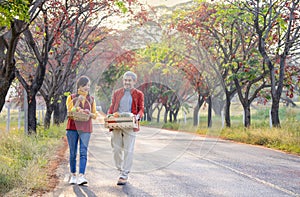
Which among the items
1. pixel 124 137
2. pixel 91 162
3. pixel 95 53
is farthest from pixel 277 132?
pixel 95 53

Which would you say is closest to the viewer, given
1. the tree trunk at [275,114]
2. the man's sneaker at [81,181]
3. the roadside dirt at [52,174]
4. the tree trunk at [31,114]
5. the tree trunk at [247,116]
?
the roadside dirt at [52,174]

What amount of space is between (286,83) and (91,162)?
44.5 feet

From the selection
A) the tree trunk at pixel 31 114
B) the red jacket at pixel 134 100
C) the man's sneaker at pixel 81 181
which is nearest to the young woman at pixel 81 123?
the man's sneaker at pixel 81 181

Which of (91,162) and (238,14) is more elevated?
(238,14)

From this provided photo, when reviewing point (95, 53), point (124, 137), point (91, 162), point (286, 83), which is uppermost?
point (95, 53)

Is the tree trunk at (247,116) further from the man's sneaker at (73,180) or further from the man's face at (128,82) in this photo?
the man's sneaker at (73,180)

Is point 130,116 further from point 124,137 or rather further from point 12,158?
point 12,158

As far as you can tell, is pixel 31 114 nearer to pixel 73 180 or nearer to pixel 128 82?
pixel 73 180

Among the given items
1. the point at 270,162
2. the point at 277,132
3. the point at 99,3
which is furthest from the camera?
the point at 99,3

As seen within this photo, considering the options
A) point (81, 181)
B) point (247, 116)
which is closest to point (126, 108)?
point (81, 181)

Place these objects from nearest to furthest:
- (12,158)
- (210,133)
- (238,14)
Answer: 1. (12,158)
2. (238,14)
3. (210,133)

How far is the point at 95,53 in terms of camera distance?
110 feet

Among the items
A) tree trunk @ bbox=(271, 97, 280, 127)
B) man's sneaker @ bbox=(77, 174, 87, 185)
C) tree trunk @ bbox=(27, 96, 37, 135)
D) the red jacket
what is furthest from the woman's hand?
tree trunk @ bbox=(271, 97, 280, 127)

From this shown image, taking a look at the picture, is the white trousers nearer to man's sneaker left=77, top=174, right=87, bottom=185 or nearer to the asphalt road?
the asphalt road
